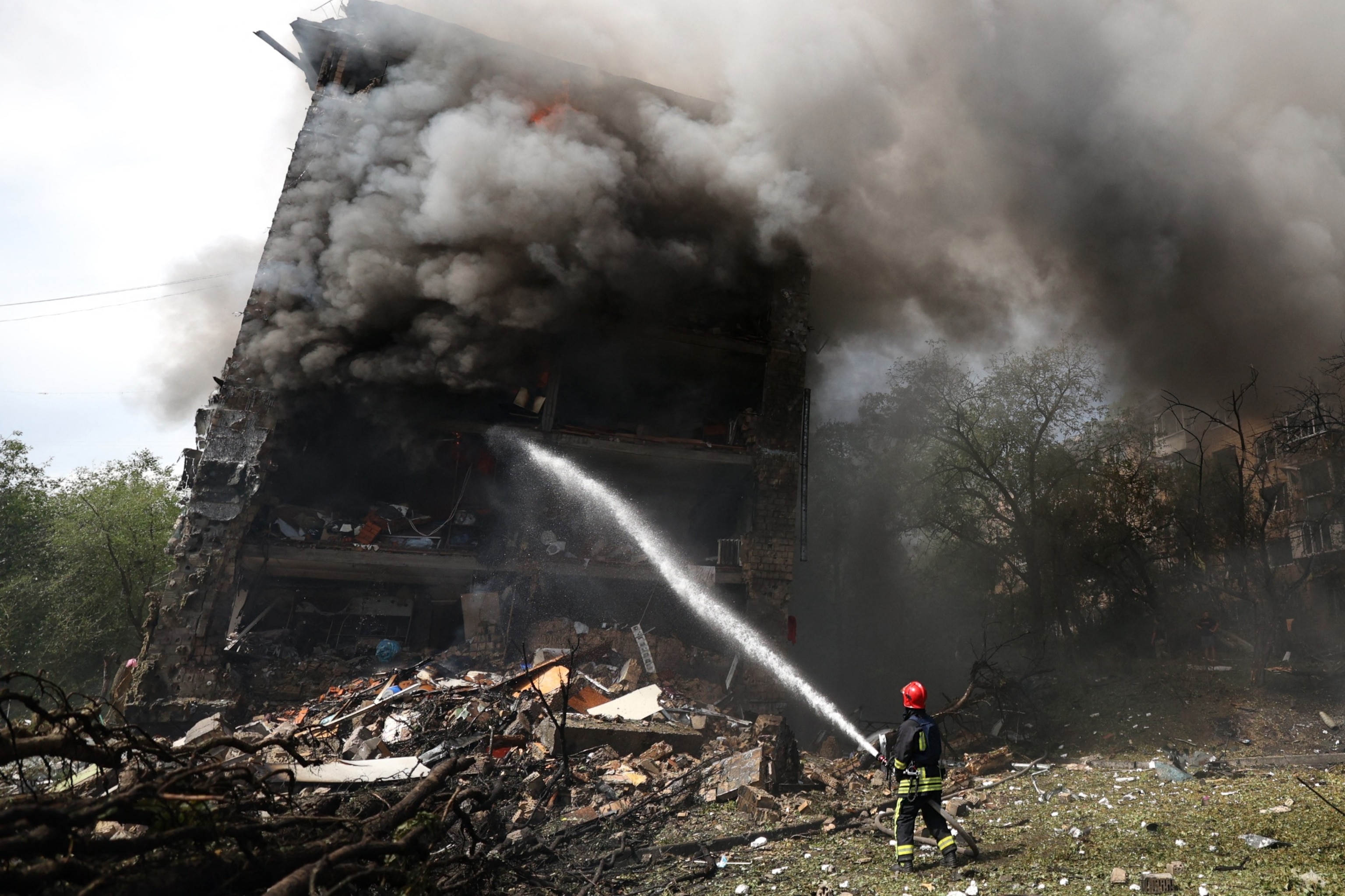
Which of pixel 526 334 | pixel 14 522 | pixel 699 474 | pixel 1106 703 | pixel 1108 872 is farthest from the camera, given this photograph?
pixel 14 522

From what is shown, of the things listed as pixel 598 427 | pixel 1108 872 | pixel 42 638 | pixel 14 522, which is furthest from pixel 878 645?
pixel 14 522

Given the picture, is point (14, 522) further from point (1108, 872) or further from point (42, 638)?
point (1108, 872)

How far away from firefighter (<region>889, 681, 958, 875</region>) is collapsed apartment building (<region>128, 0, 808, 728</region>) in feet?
24.8

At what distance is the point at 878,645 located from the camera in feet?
81.3

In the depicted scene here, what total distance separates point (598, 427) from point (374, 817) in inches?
421

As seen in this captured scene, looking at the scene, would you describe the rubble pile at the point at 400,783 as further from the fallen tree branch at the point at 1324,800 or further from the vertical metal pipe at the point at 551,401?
the fallen tree branch at the point at 1324,800

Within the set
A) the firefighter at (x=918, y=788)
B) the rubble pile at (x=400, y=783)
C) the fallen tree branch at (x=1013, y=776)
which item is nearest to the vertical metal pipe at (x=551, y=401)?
the rubble pile at (x=400, y=783)

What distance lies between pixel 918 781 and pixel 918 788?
0.04 metres

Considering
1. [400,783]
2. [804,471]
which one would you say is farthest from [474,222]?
[400,783]

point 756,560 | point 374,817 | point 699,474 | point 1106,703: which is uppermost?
point 699,474

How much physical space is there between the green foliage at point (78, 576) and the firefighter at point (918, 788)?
21249mm

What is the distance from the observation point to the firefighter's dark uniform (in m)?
5.37

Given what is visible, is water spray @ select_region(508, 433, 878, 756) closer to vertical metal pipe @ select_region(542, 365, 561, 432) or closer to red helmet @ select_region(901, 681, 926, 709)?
vertical metal pipe @ select_region(542, 365, 561, 432)

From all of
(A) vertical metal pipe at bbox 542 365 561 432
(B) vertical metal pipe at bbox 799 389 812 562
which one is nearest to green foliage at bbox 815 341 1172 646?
(B) vertical metal pipe at bbox 799 389 812 562
